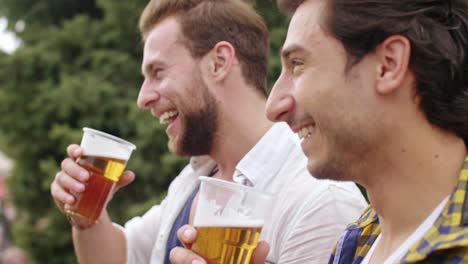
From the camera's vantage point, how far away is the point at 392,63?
5.59ft

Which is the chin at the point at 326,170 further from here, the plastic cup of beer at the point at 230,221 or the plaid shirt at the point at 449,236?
the plaid shirt at the point at 449,236

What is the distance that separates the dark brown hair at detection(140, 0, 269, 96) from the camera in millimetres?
3043

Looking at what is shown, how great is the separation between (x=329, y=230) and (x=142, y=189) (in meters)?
4.20

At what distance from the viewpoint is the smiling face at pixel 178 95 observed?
2916 mm

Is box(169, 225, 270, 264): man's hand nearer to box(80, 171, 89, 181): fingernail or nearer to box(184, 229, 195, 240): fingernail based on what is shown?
box(184, 229, 195, 240): fingernail

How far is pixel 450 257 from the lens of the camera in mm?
1528

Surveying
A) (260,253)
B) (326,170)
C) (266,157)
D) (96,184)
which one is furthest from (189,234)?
(96,184)

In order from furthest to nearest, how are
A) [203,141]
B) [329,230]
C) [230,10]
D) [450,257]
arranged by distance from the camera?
[230,10] → [203,141] → [329,230] → [450,257]

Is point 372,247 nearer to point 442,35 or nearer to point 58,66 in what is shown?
point 442,35

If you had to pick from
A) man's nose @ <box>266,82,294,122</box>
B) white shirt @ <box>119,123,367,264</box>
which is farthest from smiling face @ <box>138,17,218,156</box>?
man's nose @ <box>266,82,294,122</box>

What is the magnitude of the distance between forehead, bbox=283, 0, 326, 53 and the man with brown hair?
708 millimetres

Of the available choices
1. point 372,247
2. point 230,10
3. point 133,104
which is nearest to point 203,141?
point 230,10

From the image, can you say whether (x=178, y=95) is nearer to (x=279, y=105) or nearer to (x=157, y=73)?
(x=157, y=73)

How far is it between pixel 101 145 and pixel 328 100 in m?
1.14
